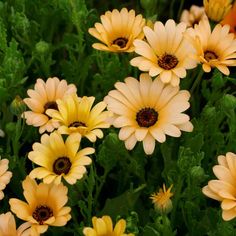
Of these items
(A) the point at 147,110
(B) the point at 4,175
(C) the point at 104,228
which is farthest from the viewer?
(A) the point at 147,110

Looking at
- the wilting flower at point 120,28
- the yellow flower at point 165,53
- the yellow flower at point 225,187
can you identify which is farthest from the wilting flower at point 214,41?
the yellow flower at point 225,187

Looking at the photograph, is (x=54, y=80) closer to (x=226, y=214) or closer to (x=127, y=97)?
(x=127, y=97)

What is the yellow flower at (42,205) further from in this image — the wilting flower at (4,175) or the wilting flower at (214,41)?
the wilting flower at (214,41)

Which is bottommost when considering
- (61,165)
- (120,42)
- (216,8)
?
(61,165)

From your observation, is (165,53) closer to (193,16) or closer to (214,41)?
(214,41)

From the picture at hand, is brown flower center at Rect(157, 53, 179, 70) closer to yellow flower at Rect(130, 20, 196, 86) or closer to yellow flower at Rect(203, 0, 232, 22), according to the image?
yellow flower at Rect(130, 20, 196, 86)

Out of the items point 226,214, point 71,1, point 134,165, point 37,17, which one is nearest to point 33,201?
point 134,165

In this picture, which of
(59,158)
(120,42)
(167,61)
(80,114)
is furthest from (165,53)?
(59,158)
